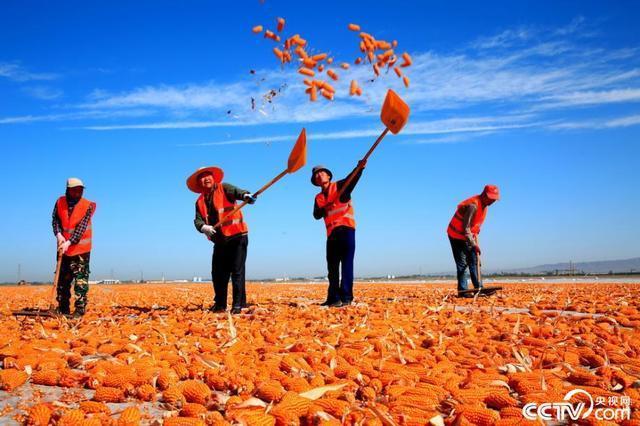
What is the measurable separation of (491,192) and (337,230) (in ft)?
10.1

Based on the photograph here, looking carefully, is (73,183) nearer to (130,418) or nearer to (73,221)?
(73,221)

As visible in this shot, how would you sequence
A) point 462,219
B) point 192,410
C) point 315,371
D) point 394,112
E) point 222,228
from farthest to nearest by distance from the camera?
1. point 462,219
2. point 222,228
3. point 394,112
4. point 315,371
5. point 192,410

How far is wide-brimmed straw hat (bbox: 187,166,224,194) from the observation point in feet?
21.7

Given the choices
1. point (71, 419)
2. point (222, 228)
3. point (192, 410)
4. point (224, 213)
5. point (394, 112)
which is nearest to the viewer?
point (71, 419)

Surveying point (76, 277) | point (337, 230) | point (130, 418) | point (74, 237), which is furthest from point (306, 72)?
point (130, 418)

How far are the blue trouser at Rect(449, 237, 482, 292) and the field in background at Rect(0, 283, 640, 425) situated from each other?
3532 millimetres

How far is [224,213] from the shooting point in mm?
6691

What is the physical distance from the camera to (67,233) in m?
6.62

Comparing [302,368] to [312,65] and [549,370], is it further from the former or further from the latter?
[312,65]

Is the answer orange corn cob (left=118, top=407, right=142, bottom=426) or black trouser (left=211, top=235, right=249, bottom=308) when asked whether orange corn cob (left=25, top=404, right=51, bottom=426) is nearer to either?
orange corn cob (left=118, top=407, right=142, bottom=426)

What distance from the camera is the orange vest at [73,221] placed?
6613 millimetres

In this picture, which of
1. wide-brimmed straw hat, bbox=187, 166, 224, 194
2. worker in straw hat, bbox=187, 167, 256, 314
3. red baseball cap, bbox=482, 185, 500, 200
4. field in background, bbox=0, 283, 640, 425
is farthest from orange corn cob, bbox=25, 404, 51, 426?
red baseball cap, bbox=482, 185, 500, 200

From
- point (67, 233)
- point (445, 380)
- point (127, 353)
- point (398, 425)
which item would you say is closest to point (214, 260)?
point (67, 233)

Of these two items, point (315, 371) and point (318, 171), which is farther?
point (318, 171)
